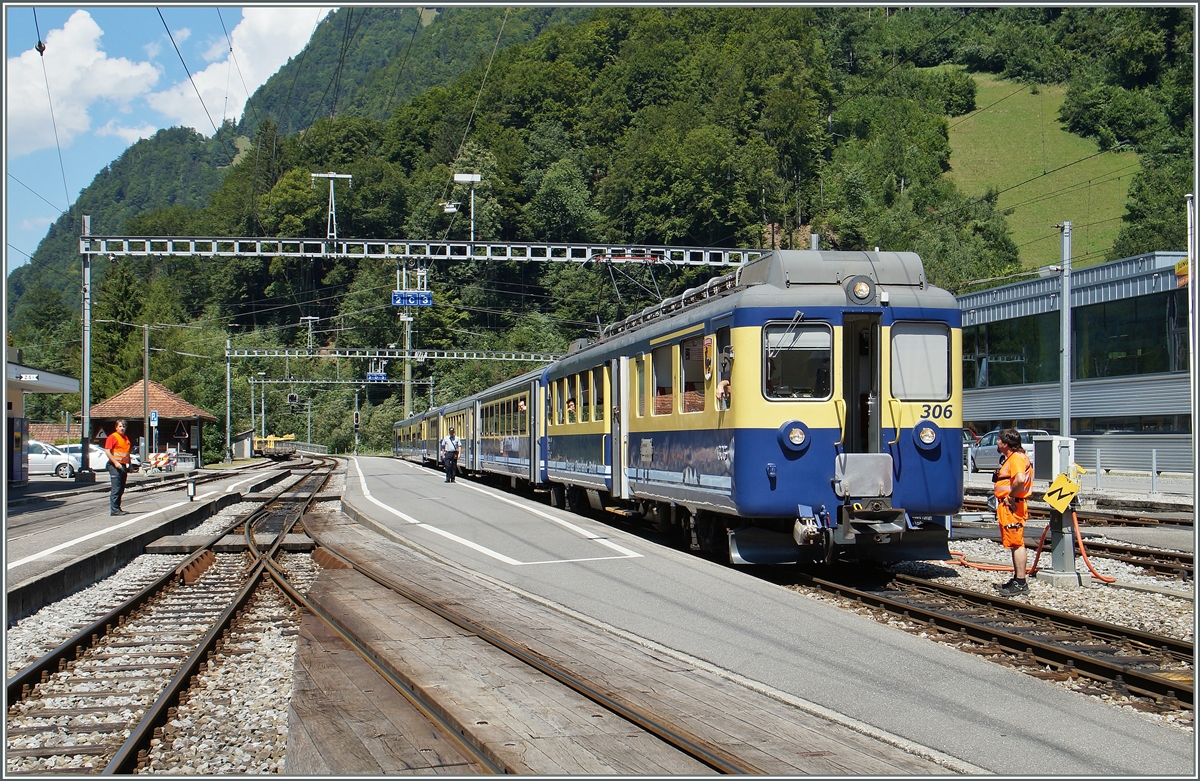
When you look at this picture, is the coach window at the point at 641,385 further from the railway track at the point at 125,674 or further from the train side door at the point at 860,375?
the railway track at the point at 125,674

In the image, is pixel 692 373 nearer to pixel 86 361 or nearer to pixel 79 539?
pixel 79 539

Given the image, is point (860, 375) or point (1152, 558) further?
point (1152, 558)

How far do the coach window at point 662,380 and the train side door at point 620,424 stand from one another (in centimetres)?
149

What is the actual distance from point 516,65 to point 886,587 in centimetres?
10450

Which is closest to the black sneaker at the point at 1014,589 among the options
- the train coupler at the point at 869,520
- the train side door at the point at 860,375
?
the train coupler at the point at 869,520

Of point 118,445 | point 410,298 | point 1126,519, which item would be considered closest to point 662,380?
point 1126,519

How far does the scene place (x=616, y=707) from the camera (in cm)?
630

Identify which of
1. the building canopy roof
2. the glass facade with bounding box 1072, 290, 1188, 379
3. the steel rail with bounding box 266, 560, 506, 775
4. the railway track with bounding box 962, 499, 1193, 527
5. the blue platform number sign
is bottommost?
the railway track with bounding box 962, 499, 1193, 527

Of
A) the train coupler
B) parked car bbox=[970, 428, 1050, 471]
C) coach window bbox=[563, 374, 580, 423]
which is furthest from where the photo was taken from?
parked car bbox=[970, 428, 1050, 471]

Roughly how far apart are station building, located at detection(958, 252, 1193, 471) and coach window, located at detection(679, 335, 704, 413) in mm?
18353

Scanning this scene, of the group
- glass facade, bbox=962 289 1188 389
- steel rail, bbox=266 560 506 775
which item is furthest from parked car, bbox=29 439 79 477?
steel rail, bbox=266 560 506 775

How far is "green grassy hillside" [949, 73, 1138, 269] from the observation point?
9931 cm

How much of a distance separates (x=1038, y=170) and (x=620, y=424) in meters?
111

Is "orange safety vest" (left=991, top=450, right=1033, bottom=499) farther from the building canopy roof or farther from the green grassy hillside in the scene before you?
the green grassy hillside
